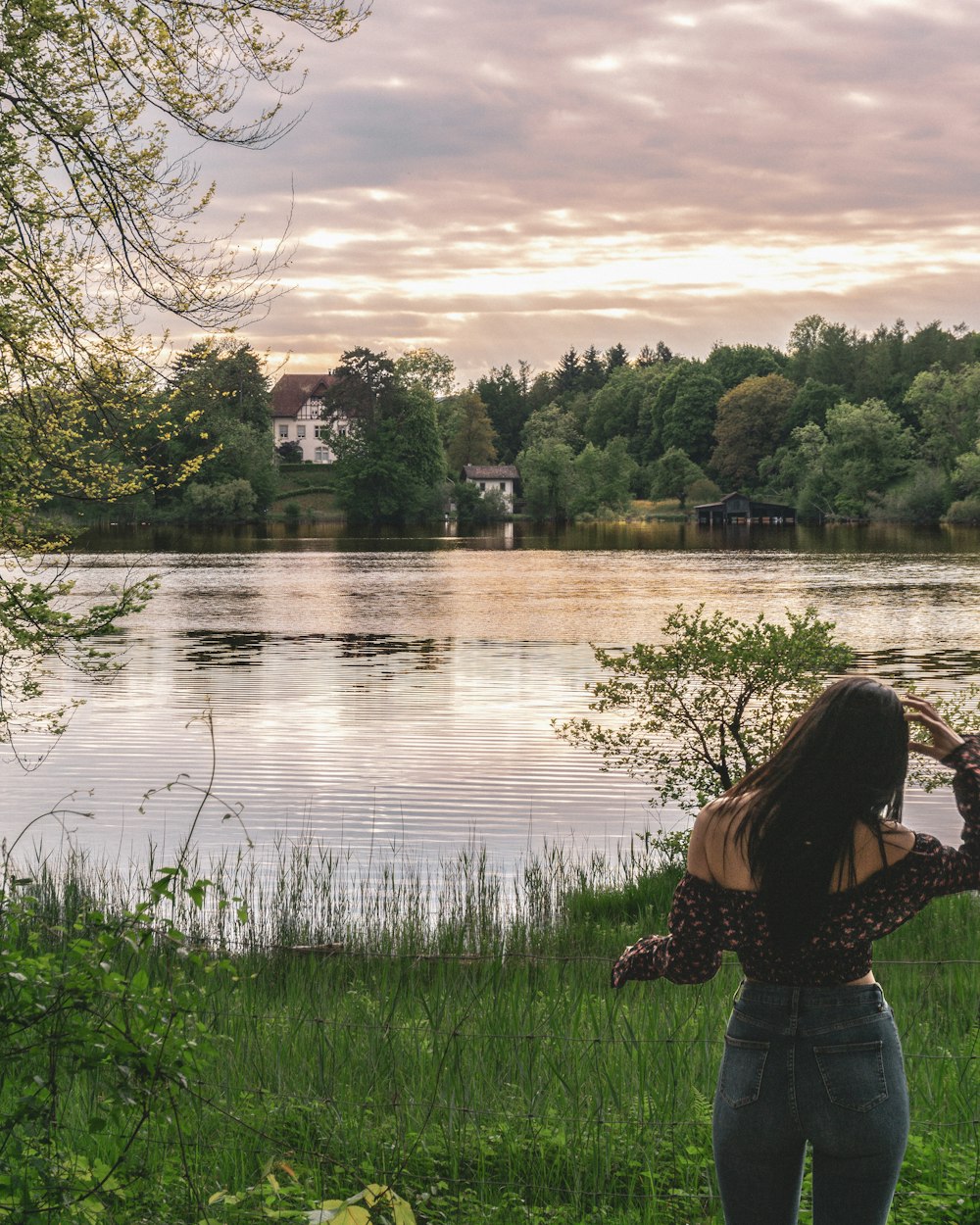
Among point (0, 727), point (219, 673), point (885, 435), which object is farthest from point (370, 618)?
point (885, 435)

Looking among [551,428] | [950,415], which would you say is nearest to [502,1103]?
[950,415]

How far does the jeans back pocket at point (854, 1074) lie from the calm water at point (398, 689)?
254 cm

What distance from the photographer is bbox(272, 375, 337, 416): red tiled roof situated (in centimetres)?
16862

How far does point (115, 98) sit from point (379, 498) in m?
114

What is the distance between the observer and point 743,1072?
3.02 m

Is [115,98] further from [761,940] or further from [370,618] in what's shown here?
[370,618]

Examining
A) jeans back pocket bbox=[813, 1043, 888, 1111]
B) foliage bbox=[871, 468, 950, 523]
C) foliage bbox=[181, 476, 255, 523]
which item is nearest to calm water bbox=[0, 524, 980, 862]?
jeans back pocket bbox=[813, 1043, 888, 1111]

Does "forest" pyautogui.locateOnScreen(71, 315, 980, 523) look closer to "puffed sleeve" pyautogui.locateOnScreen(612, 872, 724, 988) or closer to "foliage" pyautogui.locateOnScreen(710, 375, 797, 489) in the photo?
"foliage" pyautogui.locateOnScreen(710, 375, 797, 489)

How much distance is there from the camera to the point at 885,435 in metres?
122

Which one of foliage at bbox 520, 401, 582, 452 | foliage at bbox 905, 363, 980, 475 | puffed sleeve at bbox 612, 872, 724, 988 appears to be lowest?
puffed sleeve at bbox 612, 872, 724, 988

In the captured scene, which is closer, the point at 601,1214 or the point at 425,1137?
the point at 601,1214

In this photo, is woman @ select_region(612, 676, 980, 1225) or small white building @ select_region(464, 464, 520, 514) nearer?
woman @ select_region(612, 676, 980, 1225)

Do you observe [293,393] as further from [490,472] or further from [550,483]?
[550,483]

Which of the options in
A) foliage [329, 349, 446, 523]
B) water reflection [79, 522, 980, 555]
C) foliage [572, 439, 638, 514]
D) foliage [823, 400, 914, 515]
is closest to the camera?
water reflection [79, 522, 980, 555]
